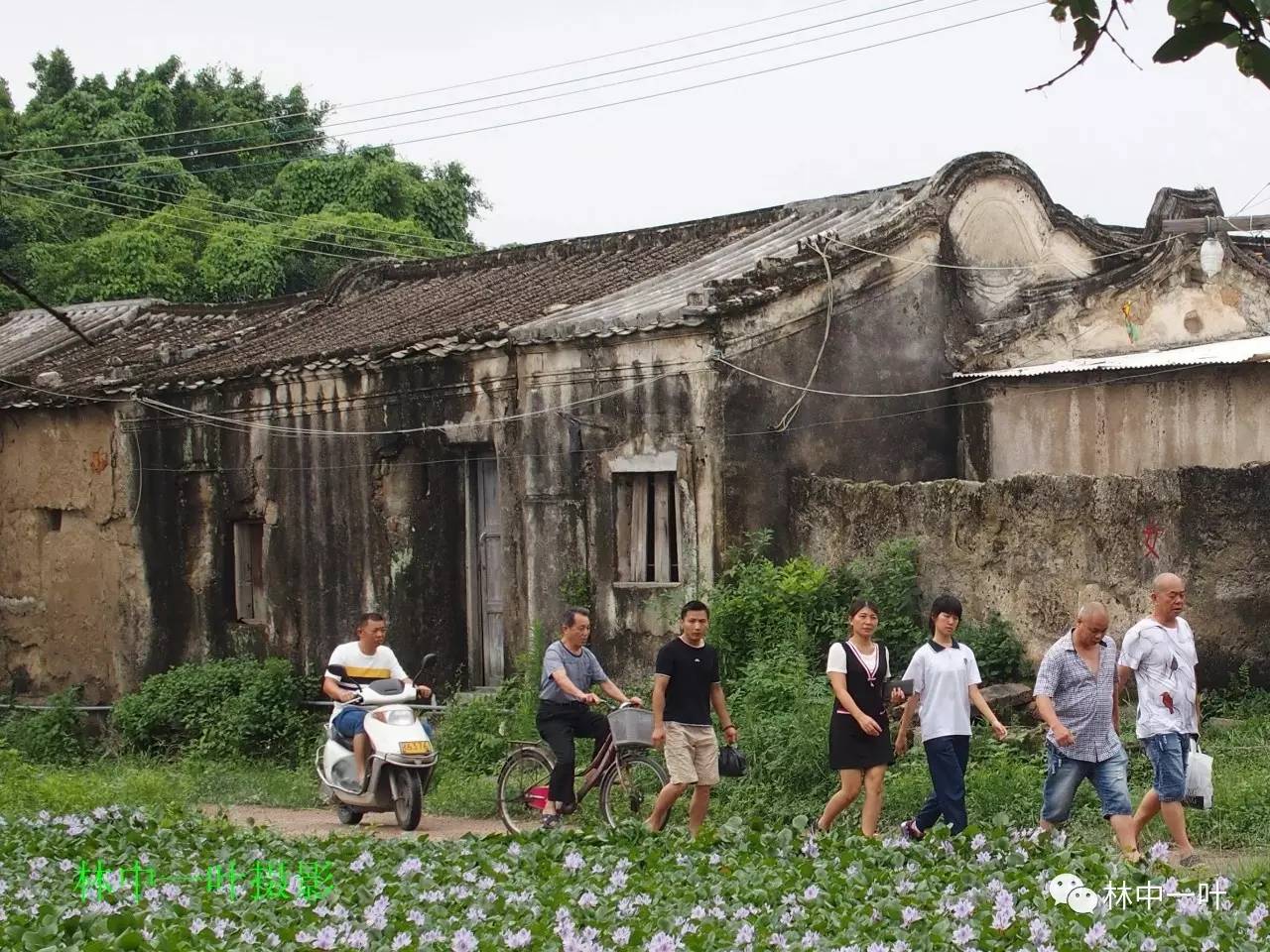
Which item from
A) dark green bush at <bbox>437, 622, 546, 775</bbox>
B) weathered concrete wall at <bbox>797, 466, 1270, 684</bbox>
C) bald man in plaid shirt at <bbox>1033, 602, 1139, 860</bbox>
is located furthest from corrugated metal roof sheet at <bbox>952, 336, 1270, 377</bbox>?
bald man in plaid shirt at <bbox>1033, 602, 1139, 860</bbox>

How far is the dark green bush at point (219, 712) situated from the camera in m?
19.4

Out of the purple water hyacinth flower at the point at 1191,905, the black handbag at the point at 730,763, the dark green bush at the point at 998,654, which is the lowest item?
the purple water hyacinth flower at the point at 1191,905

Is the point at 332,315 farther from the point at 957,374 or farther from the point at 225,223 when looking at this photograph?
the point at 225,223

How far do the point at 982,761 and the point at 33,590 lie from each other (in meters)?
14.0

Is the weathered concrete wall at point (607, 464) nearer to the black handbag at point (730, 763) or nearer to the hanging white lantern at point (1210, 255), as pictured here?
the black handbag at point (730, 763)

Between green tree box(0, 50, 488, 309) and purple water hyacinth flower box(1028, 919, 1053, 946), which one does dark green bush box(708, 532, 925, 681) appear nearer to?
purple water hyacinth flower box(1028, 919, 1053, 946)

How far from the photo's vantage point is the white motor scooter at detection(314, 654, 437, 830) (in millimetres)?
13469

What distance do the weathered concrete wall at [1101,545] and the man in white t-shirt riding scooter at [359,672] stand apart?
14.2 feet

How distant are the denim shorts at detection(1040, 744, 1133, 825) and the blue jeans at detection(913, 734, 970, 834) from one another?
50 cm

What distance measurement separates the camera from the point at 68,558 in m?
22.6

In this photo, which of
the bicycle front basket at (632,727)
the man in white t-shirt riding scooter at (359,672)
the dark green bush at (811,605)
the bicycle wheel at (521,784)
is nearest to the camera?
the bicycle front basket at (632,727)

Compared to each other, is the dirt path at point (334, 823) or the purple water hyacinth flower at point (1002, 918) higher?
the purple water hyacinth flower at point (1002, 918)

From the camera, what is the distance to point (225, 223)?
120 ft

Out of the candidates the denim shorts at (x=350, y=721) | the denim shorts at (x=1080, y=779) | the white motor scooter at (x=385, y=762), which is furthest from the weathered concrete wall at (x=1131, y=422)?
the denim shorts at (x=350, y=721)
